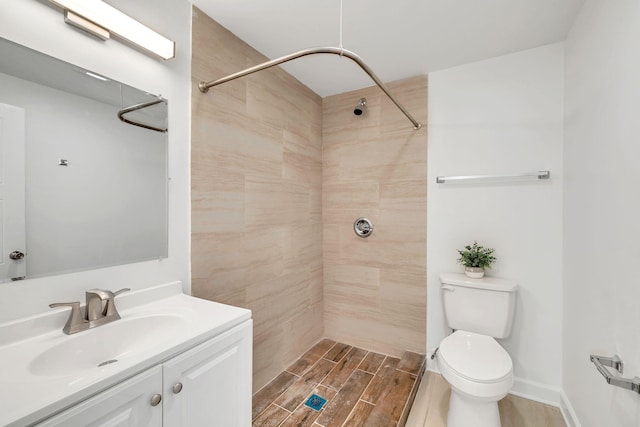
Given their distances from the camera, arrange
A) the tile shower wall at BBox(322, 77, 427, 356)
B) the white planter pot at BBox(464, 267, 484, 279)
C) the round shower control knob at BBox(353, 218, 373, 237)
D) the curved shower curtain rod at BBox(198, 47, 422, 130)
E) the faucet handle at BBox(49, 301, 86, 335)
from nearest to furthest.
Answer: the faucet handle at BBox(49, 301, 86, 335) < the curved shower curtain rod at BBox(198, 47, 422, 130) < the white planter pot at BBox(464, 267, 484, 279) < the tile shower wall at BBox(322, 77, 427, 356) < the round shower control knob at BBox(353, 218, 373, 237)

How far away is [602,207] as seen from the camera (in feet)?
4.18

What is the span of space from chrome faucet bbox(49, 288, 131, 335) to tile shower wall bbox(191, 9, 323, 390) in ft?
1.38

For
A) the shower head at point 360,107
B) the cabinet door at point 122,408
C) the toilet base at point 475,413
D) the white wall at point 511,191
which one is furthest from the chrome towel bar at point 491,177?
the cabinet door at point 122,408

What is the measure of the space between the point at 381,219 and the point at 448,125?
0.91 metres

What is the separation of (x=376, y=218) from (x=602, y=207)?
140cm

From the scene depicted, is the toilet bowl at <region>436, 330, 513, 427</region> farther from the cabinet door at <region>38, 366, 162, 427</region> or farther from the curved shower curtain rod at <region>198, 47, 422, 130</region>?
the curved shower curtain rod at <region>198, 47, 422, 130</region>

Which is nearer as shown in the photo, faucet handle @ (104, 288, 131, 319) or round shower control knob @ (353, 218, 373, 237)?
faucet handle @ (104, 288, 131, 319)

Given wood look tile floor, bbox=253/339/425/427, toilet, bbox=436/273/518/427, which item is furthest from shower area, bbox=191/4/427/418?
toilet, bbox=436/273/518/427

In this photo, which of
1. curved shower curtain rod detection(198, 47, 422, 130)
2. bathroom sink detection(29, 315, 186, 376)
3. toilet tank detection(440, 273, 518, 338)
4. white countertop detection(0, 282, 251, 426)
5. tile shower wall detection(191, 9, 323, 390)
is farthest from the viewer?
toilet tank detection(440, 273, 518, 338)

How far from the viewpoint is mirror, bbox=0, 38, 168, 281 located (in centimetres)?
95

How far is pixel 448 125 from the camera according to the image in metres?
2.15

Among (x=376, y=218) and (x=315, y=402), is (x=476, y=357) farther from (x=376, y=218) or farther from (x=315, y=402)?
(x=376, y=218)

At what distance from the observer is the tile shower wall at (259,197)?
5.11 ft

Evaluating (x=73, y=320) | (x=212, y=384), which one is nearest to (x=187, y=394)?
(x=212, y=384)
